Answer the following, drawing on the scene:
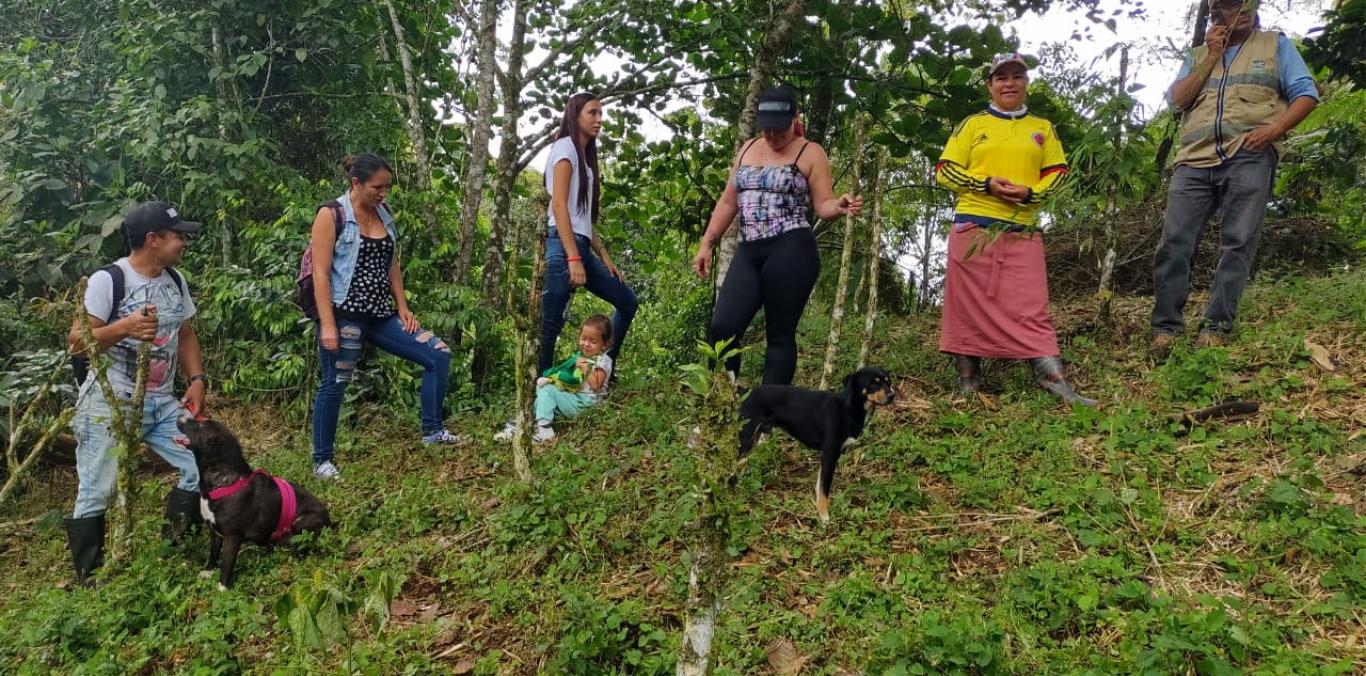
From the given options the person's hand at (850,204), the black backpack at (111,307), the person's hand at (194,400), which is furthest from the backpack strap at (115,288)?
the person's hand at (850,204)

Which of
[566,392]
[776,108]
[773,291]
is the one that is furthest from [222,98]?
[773,291]

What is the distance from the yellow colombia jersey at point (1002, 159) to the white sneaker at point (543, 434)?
338cm

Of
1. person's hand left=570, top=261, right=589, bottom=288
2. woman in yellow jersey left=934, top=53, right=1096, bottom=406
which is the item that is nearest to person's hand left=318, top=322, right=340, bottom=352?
person's hand left=570, top=261, right=589, bottom=288

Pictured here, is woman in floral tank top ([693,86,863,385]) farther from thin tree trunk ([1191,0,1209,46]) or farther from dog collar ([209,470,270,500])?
thin tree trunk ([1191,0,1209,46])

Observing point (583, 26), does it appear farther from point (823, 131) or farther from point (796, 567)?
point (796, 567)

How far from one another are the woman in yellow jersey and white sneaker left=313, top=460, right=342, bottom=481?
15.3 ft

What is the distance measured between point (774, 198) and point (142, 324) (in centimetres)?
369

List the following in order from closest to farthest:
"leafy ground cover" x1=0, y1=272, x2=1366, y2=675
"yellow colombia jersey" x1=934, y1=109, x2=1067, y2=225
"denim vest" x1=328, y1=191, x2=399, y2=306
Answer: "leafy ground cover" x1=0, y1=272, x2=1366, y2=675 < "yellow colombia jersey" x1=934, y1=109, x2=1067, y2=225 < "denim vest" x1=328, y1=191, x2=399, y2=306

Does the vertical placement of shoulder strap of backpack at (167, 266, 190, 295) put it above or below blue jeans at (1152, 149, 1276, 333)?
below

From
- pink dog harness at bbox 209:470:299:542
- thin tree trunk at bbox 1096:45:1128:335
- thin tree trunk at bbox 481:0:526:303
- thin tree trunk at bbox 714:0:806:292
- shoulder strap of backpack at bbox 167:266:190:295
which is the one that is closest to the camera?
thin tree trunk at bbox 1096:45:1128:335

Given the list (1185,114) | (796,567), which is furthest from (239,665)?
(1185,114)

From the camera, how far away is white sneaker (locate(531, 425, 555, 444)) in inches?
217

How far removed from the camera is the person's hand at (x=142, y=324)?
156 inches

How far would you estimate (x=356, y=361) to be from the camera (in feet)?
18.1
